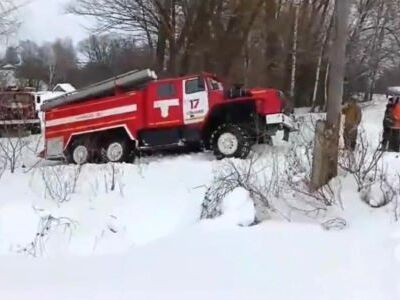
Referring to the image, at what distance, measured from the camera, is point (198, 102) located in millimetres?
16219

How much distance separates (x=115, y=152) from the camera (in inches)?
661

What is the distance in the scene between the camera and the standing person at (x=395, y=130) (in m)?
15.1

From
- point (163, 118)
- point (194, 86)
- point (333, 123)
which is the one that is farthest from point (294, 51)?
point (333, 123)

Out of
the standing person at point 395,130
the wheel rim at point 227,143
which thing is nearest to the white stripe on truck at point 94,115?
the wheel rim at point 227,143

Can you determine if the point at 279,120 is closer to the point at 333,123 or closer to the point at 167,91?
the point at 167,91

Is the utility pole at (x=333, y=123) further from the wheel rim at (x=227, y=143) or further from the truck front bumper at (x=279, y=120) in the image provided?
the truck front bumper at (x=279, y=120)

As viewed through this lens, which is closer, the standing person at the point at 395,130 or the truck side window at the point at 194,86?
the standing person at the point at 395,130

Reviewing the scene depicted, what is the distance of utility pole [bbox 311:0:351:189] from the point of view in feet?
26.6

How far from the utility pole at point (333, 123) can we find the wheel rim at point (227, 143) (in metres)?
6.57

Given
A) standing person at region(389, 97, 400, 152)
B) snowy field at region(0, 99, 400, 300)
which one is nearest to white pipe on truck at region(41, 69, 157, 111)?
standing person at region(389, 97, 400, 152)

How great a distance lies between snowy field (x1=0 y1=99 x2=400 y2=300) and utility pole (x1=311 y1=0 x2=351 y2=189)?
8.6 inches

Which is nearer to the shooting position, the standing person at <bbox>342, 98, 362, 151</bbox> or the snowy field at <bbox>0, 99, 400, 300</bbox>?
the snowy field at <bbox>0, 99, 400, 300</bbox>

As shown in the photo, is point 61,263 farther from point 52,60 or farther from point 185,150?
point 52,60

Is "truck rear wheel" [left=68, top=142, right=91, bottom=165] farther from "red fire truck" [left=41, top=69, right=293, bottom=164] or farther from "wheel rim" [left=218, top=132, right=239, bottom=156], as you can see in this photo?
"wheel rim" [left=218, top=132, right=239, bottom=156]
